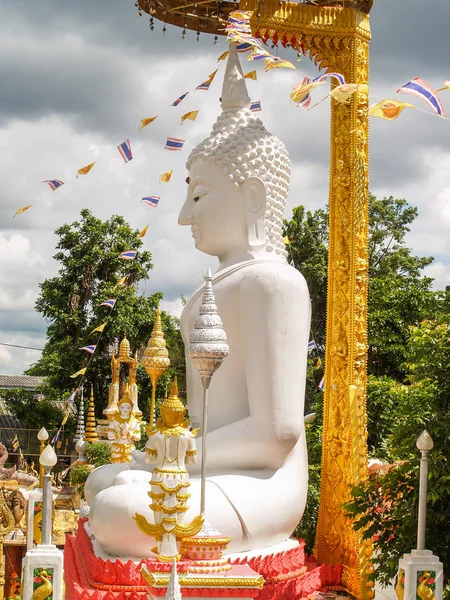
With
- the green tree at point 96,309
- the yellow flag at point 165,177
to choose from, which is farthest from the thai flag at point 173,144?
the green tree at point 96,309

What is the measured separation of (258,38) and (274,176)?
1394 millimetres

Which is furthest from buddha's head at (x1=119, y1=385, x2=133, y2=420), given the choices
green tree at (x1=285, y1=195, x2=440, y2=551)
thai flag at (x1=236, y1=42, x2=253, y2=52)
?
thai flag at (x1=236, y1=42, x2=253, y2=52)

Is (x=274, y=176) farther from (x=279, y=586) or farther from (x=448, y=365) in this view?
(x=279, y=586)

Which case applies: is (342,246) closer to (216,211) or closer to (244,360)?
(216,211)

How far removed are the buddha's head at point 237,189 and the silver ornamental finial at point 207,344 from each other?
1.61 metres

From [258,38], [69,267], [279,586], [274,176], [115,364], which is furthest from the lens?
[69,267]

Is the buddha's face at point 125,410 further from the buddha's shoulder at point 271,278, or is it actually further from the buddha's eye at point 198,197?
the buddha's shoulder at point 271,278

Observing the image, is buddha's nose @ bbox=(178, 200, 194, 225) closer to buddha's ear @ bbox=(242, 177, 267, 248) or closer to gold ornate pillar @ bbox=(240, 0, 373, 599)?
buddha's ear @ bbox=(242, 177, 267, 248)

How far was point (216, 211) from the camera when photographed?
709 cm

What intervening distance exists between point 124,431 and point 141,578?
3844 mm

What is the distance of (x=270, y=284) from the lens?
6.56 meters

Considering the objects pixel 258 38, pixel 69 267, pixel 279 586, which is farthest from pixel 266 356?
pixel 69 267

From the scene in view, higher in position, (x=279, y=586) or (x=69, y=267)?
(x=69, y=267)

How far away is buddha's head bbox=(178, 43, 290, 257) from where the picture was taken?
7.08 m
